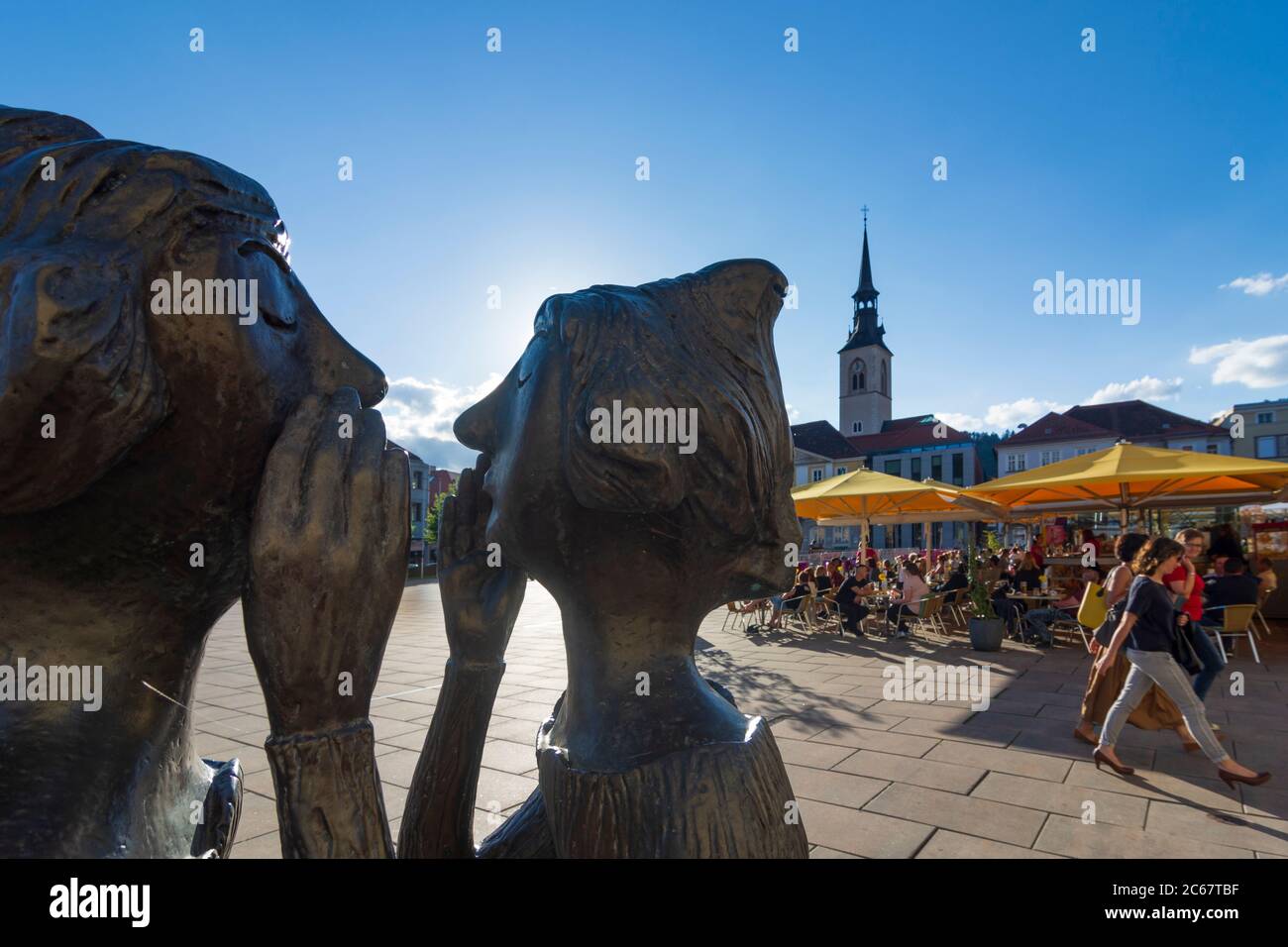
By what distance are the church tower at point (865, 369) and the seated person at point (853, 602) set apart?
2196 inches

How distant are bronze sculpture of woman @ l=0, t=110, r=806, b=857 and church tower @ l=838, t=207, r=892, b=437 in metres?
66.1

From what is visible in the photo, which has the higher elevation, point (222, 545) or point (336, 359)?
point (336, 359)

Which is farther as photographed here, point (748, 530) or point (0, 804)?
point (748, 530)

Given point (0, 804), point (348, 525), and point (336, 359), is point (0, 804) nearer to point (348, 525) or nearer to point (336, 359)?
point (348, 525)

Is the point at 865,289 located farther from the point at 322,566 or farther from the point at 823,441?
the point at 322,566

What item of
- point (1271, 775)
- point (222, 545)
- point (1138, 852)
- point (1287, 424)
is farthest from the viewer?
point (1287, 424)

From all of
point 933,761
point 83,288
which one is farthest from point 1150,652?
point 83,288

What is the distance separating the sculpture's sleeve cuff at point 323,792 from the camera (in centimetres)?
79

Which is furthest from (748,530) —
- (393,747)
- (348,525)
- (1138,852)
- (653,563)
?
(393,747)

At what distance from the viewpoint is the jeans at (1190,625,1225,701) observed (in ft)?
16.2

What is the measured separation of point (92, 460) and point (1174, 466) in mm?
10584

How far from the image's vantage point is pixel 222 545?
845mm

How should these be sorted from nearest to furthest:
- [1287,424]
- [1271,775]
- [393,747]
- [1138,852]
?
[1138,852]
[1271,775]
[393,747]
[1287,424]

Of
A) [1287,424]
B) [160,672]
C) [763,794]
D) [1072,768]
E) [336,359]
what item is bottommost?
[1072,768]
